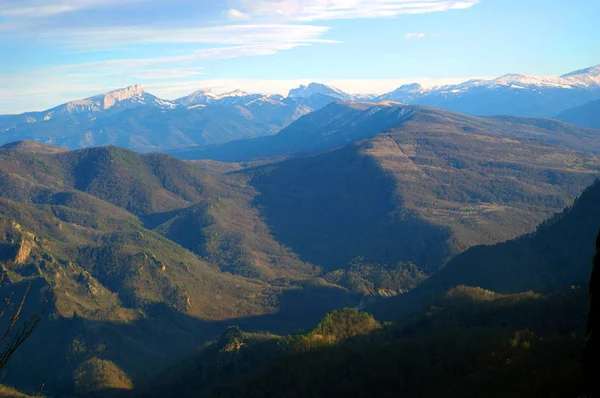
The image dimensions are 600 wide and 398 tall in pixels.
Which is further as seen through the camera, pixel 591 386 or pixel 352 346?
pixel 352 346

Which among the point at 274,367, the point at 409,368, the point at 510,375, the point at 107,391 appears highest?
the point at 510,375

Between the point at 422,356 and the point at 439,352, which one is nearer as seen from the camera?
the point at 422,356

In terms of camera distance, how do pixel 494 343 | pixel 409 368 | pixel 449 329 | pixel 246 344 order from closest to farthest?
pixel 494 343
pixel 409 368
pixel 449 329
pixel 246 344

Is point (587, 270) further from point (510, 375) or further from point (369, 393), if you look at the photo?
point (510, 375)

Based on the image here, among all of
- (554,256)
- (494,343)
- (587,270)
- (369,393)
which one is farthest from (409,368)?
(554,256)

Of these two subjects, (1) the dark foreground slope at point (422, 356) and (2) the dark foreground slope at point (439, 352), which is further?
(2) the dark foreground slope at point (439, 352)

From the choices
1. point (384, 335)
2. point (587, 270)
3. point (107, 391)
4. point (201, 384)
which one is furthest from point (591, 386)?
point (107, 391)

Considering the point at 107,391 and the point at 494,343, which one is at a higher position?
the point at 494,343

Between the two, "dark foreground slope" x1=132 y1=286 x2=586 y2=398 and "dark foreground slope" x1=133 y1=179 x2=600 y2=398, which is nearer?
"dark foreground slope" x1=132 y1=286 x2=586 y2=398

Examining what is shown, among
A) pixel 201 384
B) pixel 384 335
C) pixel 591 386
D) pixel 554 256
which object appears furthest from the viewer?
pixel 554 256
